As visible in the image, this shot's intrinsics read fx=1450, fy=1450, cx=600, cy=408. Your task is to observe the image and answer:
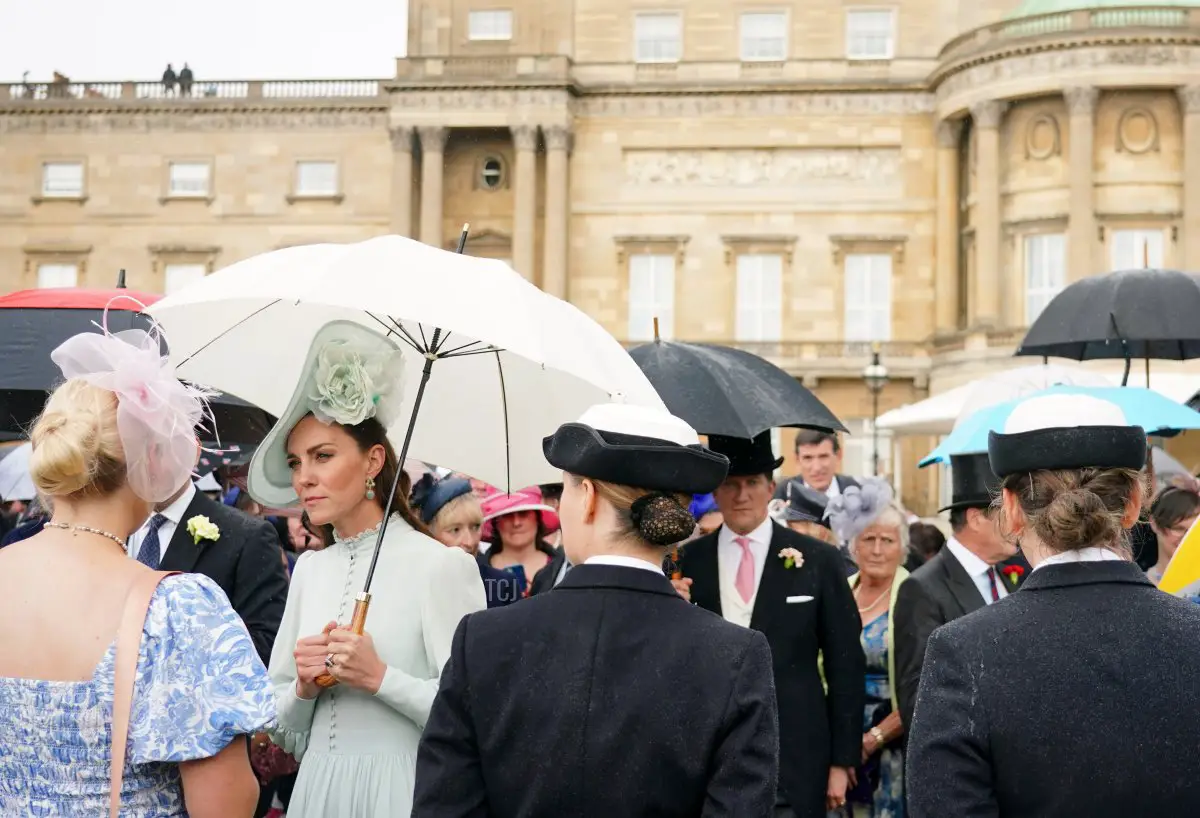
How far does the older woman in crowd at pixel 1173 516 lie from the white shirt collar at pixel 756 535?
2.30m

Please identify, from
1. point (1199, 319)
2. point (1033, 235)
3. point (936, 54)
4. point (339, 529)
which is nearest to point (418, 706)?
point (339, 529)

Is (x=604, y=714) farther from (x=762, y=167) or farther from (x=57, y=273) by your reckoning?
(x=57, y=273)


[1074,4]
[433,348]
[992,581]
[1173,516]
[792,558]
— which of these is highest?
[1074,4]

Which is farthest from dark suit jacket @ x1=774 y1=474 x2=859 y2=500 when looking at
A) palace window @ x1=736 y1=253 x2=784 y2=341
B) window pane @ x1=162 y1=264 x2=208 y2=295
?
window pane @ x1=162 y1=264 x2=208 y2=295

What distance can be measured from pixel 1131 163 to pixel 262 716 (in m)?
36.2

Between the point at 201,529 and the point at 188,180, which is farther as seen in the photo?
the point at 188,180

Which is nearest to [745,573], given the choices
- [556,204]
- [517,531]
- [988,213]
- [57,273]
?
[517,531]

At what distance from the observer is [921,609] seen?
250 inches

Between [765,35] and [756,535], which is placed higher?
[765,35]

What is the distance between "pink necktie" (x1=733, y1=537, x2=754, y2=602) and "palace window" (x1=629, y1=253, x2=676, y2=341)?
1304 inches

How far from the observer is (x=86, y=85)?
1700 inches

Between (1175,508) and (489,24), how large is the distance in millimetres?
35432

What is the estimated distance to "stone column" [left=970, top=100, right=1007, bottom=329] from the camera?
1412 inches

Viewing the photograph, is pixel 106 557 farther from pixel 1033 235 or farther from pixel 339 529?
pixel 1033 235
